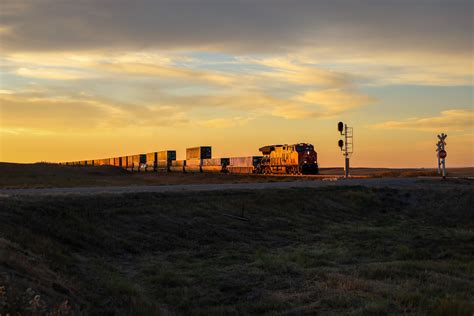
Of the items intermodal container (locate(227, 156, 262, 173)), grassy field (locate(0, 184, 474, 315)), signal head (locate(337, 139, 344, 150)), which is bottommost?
grassy field (locate(0, 184, 474, 315))

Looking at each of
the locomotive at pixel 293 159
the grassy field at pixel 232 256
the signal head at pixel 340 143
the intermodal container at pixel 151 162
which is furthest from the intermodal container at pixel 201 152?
the grassy field at pixel 232 256

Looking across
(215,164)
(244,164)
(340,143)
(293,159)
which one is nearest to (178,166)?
(215,164)

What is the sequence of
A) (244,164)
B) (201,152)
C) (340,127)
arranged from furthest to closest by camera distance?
(201,152) → (244,164) → (340,127)

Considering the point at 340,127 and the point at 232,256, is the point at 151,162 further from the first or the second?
the point at 232,256

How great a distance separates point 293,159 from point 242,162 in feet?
45.1

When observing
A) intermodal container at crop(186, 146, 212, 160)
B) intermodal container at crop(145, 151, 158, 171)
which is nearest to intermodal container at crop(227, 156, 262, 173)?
intermodal container at crop(186, 146, 212, 160)

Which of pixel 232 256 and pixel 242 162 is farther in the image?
pixel 242 162

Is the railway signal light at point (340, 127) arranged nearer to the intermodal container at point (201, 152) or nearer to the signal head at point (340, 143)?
the signal head at point (340, 143)

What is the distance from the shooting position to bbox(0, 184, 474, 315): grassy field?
11484 mm

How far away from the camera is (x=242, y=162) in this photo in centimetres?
7544

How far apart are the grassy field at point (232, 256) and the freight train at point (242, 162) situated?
98.7 ft

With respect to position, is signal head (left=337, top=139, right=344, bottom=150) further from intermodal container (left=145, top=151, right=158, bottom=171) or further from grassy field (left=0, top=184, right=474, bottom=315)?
intermodal container (left=145, top=151, right=158, bottom=171)

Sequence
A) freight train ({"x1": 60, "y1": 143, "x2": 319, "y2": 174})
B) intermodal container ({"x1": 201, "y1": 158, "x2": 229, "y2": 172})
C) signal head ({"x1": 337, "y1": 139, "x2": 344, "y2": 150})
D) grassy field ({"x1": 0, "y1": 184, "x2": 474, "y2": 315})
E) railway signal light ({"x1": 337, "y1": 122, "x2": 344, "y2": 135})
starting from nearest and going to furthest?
grassy field ({"x1": 0, "y1": 184, "x2": 474, "y2": 315}) < railway signal light ({"x1": 337, "y1": 122, "x2": 344, "y2": 135}) < signal head ({"x1": 337, "y1": 139, "x2": 344, "y2": 150}) < freight train ({"x1": 60, "y1": 143, "x2": 319, "y2": 174}) < intermodal container ({"x1": 201, "y1": 158, "x2": 229, "y2": 172})

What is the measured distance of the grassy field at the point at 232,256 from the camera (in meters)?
Result: 11.5
